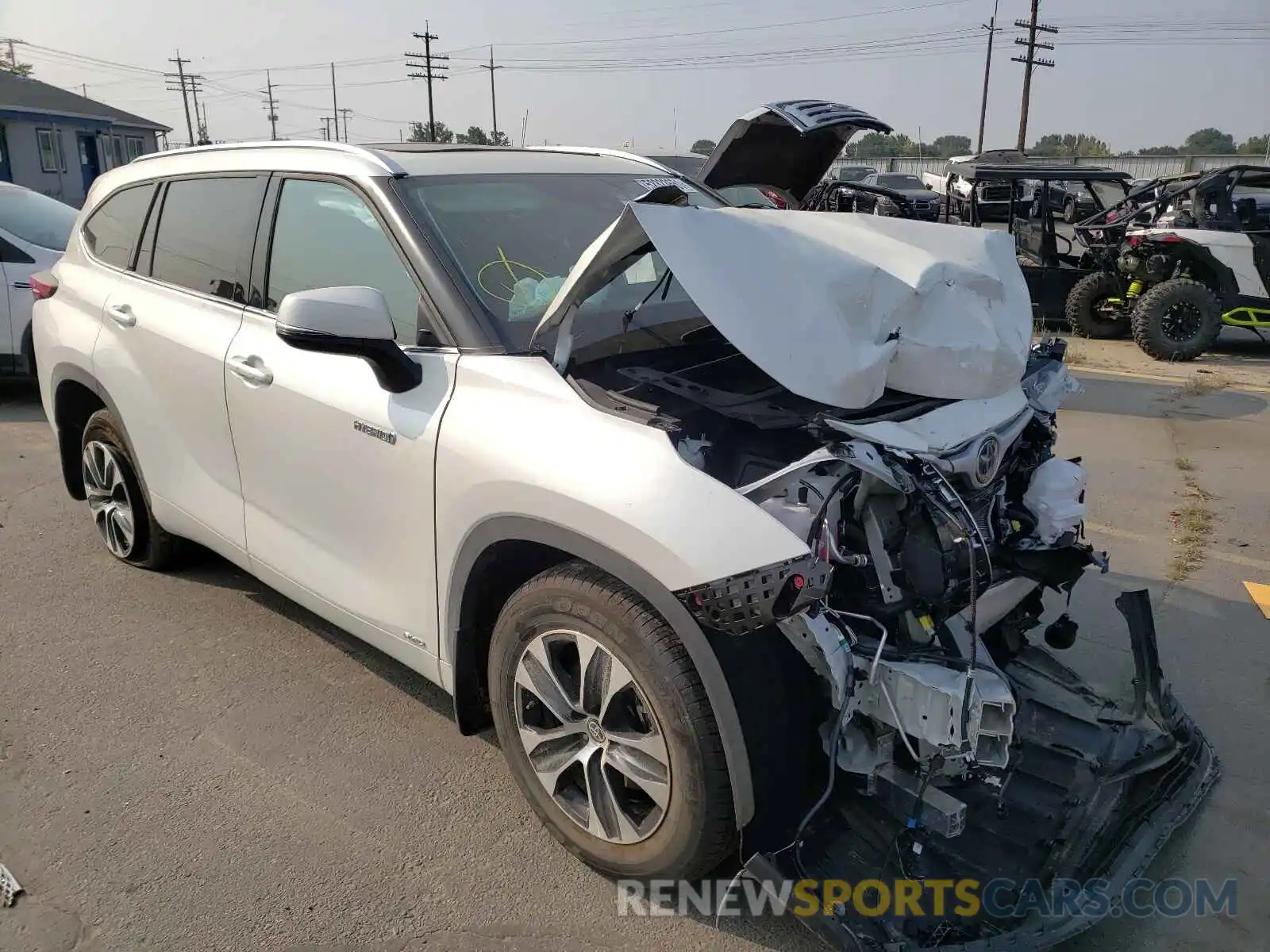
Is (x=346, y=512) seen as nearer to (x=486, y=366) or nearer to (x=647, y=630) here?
(x=486, y=366)

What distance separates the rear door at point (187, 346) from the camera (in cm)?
356

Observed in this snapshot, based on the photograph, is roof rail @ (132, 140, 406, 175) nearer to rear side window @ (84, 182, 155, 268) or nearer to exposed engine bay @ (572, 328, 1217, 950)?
rear side window @ (84, 182, 155, 268)

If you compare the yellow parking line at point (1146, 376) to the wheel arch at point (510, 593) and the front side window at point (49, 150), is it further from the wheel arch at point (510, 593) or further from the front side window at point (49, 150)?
the front side window at point (49, 150)

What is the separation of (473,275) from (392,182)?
464 mm

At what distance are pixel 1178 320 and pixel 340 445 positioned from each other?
9.62 metres

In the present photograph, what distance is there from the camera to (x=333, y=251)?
320 centimetres

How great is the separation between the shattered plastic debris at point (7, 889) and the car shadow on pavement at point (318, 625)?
1305 mm

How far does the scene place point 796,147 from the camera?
3.94m

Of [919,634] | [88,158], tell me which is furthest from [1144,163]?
[88,158]

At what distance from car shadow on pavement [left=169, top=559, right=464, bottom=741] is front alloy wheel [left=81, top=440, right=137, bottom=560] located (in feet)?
0.96

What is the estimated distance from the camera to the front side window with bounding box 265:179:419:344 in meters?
2.95

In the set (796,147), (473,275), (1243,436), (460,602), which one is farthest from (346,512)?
(1243,436)

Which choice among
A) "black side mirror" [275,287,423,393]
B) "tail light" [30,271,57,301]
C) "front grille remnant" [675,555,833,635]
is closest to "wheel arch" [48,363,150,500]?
"tail light" [30,271,57,301]

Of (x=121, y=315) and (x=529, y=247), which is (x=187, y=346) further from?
(x=529, y=247)
